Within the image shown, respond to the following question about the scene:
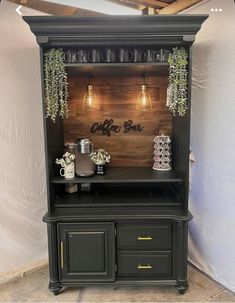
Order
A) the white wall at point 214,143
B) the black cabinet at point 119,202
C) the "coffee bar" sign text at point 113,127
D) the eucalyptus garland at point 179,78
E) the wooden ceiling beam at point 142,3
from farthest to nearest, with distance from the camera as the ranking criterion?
the "coffee bar" sign text at point 113,127 → the wooden ceiling beam at point 142,3 → the white wall at point 214,143 → the eucalyptus garland at point 179,78 → the black cabinet at point 119,202

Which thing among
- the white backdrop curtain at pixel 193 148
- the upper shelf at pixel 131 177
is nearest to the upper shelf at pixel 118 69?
the white backdrop curtain at pixel 193 148

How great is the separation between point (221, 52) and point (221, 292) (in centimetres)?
198

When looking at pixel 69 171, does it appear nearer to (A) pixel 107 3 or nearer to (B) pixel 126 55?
(B) pixel 126 55

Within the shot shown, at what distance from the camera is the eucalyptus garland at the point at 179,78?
2055mm

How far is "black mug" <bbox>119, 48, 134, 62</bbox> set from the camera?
211cm

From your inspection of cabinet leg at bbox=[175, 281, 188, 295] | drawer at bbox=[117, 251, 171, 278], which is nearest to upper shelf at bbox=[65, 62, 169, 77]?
drawer at bbox=[117, 251, 171, 278]

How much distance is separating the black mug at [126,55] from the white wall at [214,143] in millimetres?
707

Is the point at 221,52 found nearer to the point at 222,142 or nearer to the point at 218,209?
the point at 222,142

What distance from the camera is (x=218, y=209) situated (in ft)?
7.80

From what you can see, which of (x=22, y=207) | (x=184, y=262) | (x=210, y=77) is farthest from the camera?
(x=22, y=207)

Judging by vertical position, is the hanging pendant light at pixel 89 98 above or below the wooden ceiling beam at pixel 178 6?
below

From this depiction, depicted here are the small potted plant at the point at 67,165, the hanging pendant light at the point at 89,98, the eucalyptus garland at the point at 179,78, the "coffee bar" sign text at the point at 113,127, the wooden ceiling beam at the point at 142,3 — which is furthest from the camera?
the "coffee bar" sign text at the point at 113,127

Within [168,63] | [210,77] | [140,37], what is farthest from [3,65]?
[210,77]

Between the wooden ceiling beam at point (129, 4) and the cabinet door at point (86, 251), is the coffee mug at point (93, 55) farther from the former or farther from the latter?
the cabinet door at point (86, 251)
